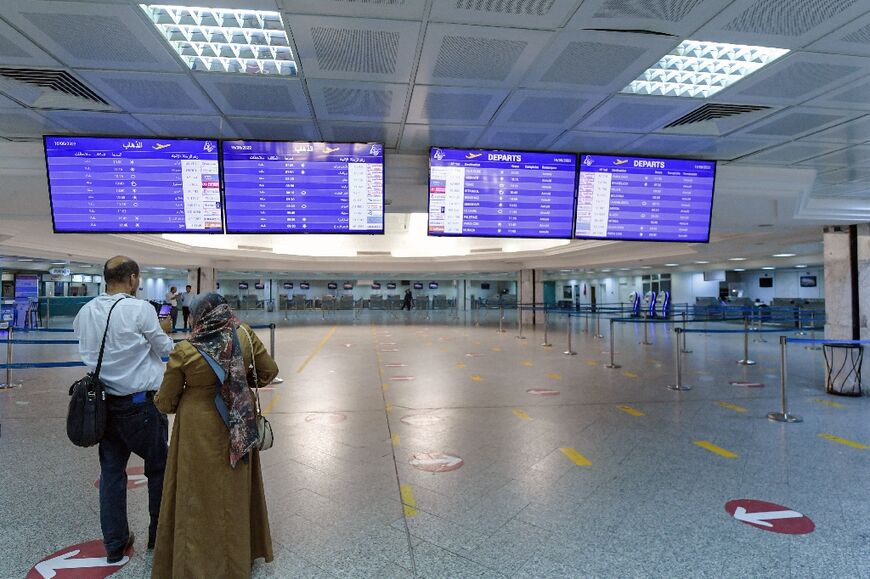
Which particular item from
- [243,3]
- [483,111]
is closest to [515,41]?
[483,111]

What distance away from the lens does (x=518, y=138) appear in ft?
15.8

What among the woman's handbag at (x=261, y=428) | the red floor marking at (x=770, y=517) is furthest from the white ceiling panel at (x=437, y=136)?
the red floor marking at (x=770, y=517)

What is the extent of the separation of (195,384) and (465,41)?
2.58 meters

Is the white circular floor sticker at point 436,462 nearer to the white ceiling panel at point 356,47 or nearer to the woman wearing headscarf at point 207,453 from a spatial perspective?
the woman wearing headscarf at point 207,453

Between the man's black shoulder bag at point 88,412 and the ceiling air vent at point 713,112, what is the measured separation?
16.2 feet

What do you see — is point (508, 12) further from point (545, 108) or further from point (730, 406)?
point (730, 406)

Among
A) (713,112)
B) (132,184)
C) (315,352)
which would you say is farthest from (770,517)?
(315,352)

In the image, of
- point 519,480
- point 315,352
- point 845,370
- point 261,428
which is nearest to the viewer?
point 261,428

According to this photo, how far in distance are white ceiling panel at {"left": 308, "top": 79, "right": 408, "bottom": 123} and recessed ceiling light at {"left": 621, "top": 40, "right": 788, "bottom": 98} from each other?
6.14 feet

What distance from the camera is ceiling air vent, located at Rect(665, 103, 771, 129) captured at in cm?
405

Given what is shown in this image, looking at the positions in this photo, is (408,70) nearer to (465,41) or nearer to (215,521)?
(465,41)

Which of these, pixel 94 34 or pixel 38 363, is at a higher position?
pixel 94 34

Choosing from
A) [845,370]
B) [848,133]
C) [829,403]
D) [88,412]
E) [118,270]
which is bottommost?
[829,403]

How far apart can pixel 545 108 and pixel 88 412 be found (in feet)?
12.9
